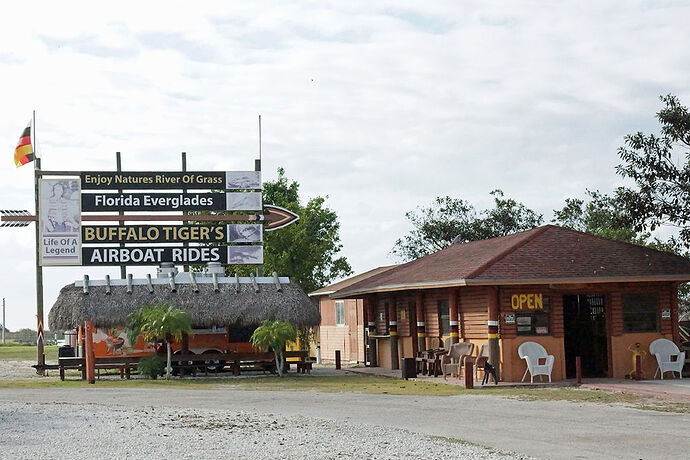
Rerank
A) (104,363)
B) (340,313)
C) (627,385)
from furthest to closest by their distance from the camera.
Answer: (340,313) < (104,363) < (627,385)

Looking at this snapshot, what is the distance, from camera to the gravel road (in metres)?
12.9

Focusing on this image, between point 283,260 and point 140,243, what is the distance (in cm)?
911

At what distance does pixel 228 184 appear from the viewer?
35.5 metres

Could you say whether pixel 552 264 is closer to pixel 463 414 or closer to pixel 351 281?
pixel 463 414

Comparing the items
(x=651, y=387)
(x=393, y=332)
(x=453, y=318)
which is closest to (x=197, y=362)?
(x=393, y=332)

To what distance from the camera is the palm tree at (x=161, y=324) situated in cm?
2869

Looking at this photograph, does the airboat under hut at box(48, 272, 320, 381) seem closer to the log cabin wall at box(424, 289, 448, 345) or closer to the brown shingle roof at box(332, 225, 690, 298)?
the log cabin wall at box(424, 289, 448, 345)

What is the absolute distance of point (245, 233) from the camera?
3575 centimetres

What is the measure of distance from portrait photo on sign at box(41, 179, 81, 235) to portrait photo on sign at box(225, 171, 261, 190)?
4842mm

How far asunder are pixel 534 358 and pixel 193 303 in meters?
11.0

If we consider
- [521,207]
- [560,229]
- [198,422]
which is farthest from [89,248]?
[521,207]

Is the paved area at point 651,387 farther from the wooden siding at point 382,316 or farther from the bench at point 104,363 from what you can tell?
the bench at point 104,363

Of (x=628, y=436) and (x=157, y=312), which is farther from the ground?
(x=157, y=312)

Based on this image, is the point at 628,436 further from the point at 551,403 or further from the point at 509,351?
the point at 509,351
